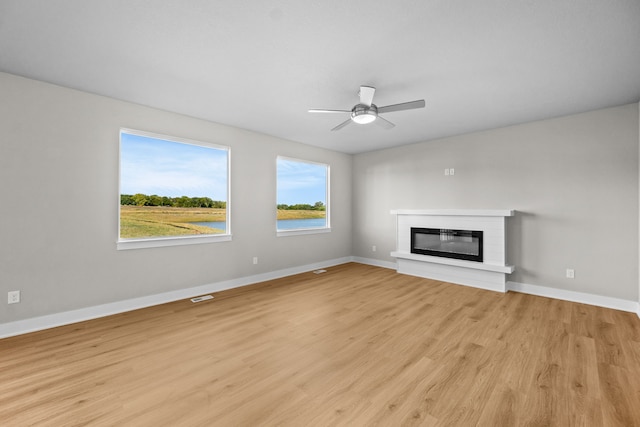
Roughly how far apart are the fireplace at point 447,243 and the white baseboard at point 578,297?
0.67 m

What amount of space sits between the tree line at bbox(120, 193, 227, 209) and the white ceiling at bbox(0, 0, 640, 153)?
120 centimetres

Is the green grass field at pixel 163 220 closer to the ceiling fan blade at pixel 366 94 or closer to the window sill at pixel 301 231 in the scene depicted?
the window sill at pixel 301 231

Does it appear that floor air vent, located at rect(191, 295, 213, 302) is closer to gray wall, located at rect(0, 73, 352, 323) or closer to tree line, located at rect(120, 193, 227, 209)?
gray wall, located at rect(0, 73, 352, 323)

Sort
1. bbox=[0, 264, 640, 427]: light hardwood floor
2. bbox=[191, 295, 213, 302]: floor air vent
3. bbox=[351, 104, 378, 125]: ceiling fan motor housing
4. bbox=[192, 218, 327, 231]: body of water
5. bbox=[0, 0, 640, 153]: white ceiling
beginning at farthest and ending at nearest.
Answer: bbox=[192, 218, 327, 231]: body of water → bbox=[191, 295, 213, 302]: floor air vent → bbox=[351, 104, 378, 125]: ceiling fan motor housing → bbox=[0, 0, 640, 153]: white ceiling → bbox=[0, 264, 640, 427]: light hardwood floor

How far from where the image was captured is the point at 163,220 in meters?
3.73

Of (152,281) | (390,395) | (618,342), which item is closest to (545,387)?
(390,395)

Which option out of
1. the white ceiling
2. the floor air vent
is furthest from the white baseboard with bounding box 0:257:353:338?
the white ceiling

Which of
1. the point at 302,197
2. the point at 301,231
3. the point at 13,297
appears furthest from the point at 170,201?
the point at 302,197

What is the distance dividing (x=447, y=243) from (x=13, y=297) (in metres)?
5.74

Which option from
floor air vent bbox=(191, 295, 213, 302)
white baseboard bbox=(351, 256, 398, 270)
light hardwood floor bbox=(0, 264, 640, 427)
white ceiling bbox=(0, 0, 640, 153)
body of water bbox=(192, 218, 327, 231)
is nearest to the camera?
light hardwood floor bbox=(0, 264, 640, 427)

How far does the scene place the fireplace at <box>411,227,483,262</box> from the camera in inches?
176

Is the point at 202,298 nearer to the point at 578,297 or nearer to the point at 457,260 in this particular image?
the point at 457,260

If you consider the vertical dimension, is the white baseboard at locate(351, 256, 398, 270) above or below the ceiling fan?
below

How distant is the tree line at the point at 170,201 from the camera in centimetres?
345
